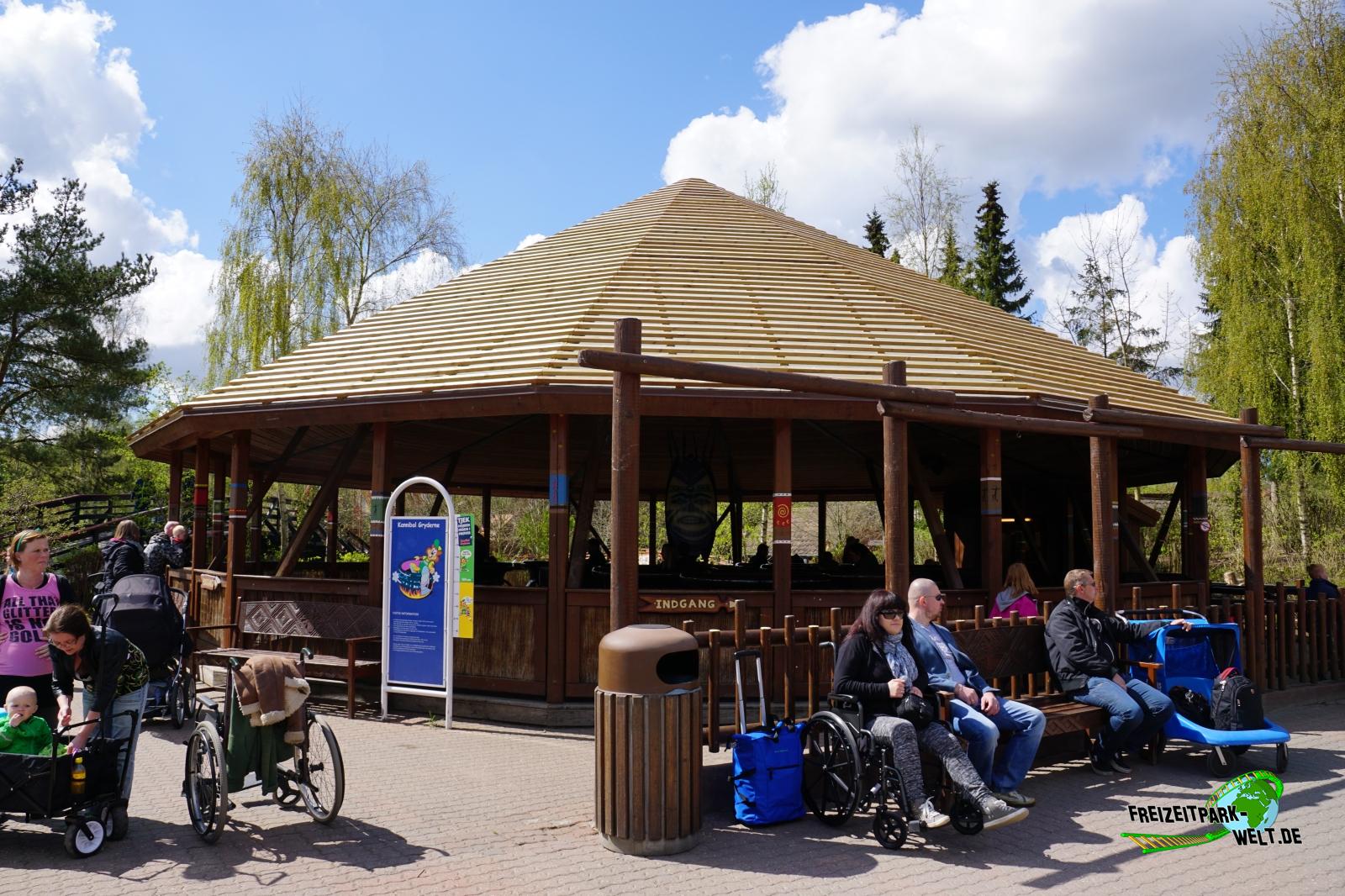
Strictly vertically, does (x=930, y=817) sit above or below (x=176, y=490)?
below

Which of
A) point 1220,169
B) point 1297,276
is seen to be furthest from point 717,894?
point 1220,169

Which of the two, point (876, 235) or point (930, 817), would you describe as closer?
point (930, 817)

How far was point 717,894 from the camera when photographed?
4.80m

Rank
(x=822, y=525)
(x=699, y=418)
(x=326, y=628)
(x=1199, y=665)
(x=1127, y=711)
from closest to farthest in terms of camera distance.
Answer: (x=1127, y=711), (x=1199, y=665), (x=326, y=628), (x=699, y=418), (x=822, y=525)

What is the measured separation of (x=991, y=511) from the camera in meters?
10.5

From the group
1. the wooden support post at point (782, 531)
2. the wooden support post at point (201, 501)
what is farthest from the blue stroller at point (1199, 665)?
the wooden support post at point (201, 501)

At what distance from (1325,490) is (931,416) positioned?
21.4 m

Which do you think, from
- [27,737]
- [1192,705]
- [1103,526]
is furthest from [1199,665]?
[27,737]

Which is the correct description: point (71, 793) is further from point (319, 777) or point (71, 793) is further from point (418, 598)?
point (418, 598)

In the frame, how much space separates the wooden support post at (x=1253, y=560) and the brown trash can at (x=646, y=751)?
304 inches

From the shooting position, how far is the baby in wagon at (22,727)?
5477mm

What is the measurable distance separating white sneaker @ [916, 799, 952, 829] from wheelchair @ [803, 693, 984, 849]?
90 millimetres

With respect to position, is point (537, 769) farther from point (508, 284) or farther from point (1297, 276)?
point (1297, 276)

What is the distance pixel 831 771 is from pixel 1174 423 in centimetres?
587
